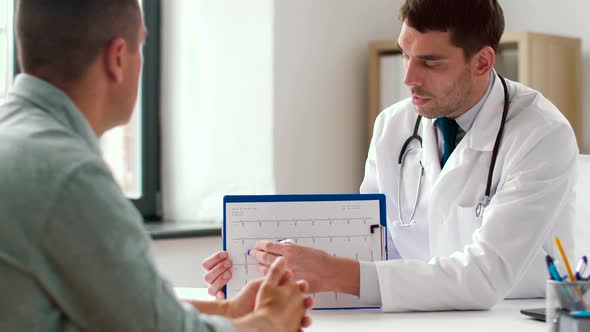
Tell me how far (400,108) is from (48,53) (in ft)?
4.34

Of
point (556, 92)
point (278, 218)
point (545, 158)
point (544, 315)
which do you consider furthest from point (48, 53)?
point (556, 92)

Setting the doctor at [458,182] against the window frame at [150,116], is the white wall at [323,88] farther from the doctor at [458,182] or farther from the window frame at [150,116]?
the doctor at [458,182]

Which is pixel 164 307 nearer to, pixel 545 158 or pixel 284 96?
pixel 545 158

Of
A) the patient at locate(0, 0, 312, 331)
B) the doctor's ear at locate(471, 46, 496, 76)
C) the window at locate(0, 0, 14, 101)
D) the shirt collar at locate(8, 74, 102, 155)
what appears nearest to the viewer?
the patient at locate(0, 0, 312, 331)

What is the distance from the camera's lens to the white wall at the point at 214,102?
3.29 meters

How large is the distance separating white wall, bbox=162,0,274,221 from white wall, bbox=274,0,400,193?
0.23 feet

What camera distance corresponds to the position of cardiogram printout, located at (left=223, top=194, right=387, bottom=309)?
5.49ft

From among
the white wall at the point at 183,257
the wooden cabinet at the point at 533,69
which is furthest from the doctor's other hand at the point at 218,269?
the wooden cabinet at the point at 533,69

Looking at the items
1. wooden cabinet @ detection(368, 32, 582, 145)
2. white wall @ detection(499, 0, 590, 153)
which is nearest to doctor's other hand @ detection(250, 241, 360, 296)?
wooden cabinet @ detection(368, 32, 582, 145)

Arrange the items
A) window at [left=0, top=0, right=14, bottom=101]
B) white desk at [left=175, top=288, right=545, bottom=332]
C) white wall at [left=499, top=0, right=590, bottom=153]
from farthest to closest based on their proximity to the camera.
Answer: white wall at [left=499, top=0, right=590, bottom=153], window at [left=0, top=0, right=14, bottom=101], white desk at [left=175, top=288, right=545, bottom=332]

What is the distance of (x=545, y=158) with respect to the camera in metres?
1.81

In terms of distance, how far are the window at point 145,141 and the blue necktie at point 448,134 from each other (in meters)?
1.67

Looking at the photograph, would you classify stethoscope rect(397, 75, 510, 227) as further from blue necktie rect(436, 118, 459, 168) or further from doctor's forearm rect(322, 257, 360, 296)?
doctor's forearm rect(322, 257, 360, 296)

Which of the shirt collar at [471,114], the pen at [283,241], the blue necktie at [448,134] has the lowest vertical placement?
the pen at [283,241]
